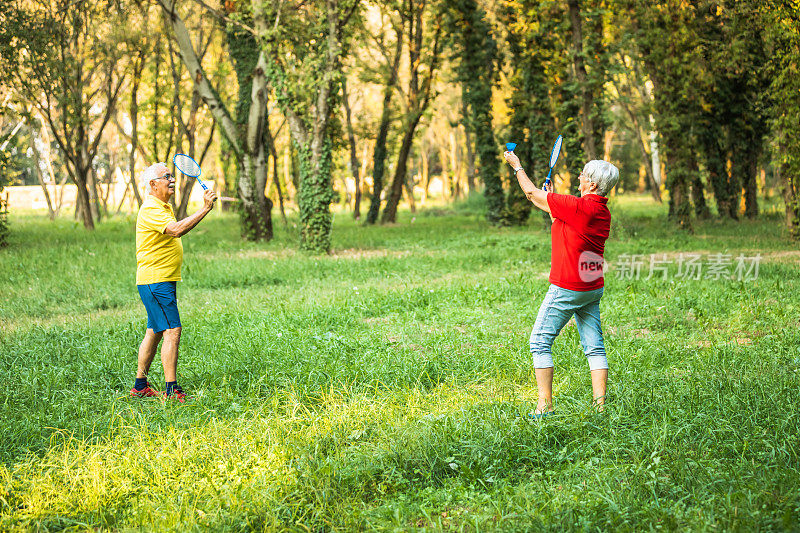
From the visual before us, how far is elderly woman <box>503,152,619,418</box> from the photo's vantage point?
495cm

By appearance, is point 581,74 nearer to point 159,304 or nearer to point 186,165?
point 186,165

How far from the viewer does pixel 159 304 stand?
6121mm

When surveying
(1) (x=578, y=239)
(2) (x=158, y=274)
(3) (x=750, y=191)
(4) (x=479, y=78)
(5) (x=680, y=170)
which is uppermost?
(4) (x=479, y=78)

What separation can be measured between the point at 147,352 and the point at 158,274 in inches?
28.5

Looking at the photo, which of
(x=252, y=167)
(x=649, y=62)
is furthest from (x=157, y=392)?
(x=649, y=62)

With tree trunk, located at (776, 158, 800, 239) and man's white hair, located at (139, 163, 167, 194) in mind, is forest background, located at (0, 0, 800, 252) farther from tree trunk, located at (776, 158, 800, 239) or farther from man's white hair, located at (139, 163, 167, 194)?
man's white hair, located at (139, 163, 167, 194)

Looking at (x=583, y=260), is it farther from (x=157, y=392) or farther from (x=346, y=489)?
(x=157, y=392)

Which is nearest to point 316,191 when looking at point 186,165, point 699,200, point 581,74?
point 581,74

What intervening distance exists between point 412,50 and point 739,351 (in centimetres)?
2015

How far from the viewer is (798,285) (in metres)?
9.73

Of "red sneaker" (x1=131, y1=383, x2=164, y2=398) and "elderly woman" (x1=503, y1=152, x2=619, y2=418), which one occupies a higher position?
"elderly woman" (x1=503, y1=152, x2=619, y2=418)

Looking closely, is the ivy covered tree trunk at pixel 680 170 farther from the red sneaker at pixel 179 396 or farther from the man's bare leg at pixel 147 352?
the red sneaker at pixel 179 396

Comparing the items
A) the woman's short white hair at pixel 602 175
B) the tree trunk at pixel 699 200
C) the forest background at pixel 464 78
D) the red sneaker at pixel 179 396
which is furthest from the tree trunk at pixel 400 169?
the woman's short white hair at pixel 602 175

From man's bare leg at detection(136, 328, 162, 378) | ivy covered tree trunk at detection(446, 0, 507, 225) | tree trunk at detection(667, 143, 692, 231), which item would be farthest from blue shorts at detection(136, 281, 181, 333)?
ivy covered tree trunk at detection(446, 0, 507, 225)
